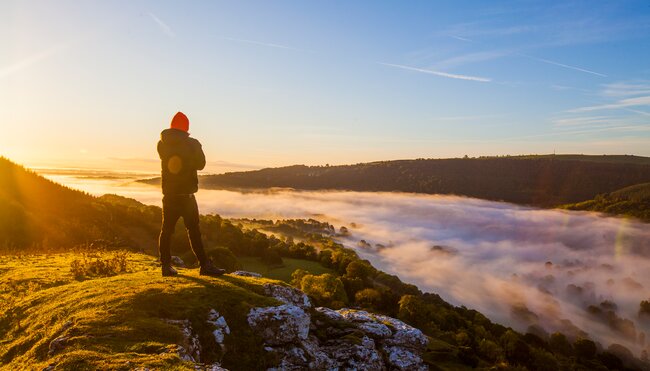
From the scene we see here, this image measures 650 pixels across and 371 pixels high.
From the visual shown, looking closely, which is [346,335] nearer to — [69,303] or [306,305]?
[306,305]

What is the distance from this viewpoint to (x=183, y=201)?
9.66 metres

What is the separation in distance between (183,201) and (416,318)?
162ft

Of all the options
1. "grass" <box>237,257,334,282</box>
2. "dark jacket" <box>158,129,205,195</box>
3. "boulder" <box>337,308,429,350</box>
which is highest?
"dark jacket" <box>158,129,205,195</box>

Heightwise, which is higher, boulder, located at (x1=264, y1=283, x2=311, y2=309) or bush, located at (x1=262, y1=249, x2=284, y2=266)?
boulder, located at (x1=264, y1=283, x2=311, y2=309)

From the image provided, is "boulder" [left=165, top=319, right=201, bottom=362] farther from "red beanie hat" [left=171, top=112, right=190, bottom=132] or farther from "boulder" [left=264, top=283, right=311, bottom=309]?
"red beanie hat" [left=171, top=112, right=190, bottom=132]

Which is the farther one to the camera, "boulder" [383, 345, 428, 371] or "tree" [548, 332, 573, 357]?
"tree" [548, 332, 573, 357]

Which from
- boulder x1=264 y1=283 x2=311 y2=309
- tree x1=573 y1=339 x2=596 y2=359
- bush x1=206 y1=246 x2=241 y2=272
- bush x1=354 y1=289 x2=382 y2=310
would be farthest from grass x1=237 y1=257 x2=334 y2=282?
tree x1=573 y1=339 x2=596 y2=359

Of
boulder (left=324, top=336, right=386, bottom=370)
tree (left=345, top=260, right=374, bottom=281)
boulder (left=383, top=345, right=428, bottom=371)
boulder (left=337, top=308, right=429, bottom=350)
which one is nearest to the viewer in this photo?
boulder (left=324, top=336, right=386, bottom=370)

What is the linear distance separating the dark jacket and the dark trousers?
0.78ft

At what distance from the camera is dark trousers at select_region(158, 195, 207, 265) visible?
9.60 meters

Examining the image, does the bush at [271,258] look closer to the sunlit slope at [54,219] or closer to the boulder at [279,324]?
the sunlit slope at [54,219]

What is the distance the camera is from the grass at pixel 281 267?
5353cm

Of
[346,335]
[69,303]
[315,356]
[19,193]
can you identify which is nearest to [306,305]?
[346,335]

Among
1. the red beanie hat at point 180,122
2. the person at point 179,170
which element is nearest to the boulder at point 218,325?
the person at point 179,170
